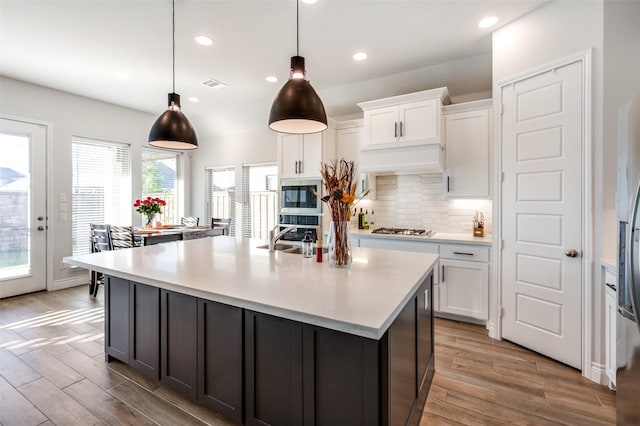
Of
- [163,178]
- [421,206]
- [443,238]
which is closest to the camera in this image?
[443,238]

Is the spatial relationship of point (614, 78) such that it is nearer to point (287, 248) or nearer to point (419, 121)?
point (419, 121)

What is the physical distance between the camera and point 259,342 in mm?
1512

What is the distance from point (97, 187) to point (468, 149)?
555 cm

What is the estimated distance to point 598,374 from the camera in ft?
7.12

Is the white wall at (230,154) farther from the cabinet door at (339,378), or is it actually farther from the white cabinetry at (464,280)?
the cabinet door at (339,378)

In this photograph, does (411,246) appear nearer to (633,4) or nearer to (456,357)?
(456,357)

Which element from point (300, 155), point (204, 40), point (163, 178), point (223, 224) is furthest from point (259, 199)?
point (204, 40)

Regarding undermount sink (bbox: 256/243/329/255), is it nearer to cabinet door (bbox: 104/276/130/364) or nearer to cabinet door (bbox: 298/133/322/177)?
cabinet door (bbox: 104/276/130/364)

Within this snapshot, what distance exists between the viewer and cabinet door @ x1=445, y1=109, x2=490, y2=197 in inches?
128

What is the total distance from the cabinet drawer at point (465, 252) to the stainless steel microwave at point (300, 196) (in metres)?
1.60

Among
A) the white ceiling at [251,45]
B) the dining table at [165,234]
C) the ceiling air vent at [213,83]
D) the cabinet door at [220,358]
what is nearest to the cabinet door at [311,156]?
the white ceiling at [251,45]

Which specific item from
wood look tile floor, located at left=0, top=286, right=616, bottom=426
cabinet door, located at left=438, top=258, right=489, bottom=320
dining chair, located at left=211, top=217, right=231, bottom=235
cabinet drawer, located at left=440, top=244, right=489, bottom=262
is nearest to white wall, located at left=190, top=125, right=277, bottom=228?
dining chair, located at left=211, top=217, right=231, bottom=235

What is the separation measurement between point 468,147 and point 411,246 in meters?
1.27

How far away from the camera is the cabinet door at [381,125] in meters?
3.55
